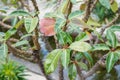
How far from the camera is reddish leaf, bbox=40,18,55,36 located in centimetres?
120

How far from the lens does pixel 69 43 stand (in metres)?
1.16

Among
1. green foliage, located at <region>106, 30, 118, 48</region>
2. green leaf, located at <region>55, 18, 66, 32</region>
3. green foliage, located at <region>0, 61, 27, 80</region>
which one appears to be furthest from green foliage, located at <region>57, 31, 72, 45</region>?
green foliage, located at <region>0, 61, 27, 80</region>

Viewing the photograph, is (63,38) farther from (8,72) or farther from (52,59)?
(8,72)

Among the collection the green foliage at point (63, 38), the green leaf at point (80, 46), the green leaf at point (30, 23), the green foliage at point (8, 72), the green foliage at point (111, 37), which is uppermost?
the green foliage at point (8, 72)

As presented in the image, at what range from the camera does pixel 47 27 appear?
3.99 ft

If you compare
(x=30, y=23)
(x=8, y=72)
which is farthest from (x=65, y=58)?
(x=8, y=72)

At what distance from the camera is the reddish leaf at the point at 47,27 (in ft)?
3.93

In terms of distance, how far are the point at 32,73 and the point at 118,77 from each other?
75cm

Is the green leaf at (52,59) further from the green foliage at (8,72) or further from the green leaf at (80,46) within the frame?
the green foliage at (8,72)

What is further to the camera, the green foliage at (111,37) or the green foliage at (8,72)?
the green foliage at (8,72)

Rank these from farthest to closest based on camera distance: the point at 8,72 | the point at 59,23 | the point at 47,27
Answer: the point at 8,72 → the point at 47,27 → the point at 59,23

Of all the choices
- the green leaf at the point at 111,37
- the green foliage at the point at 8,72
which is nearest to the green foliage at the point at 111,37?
the green leaf at the point at 111,37

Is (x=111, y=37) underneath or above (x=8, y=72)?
underneath

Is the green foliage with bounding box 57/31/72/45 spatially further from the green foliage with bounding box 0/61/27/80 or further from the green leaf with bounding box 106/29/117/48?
the green foliage with bounding box 0/61/27/80
